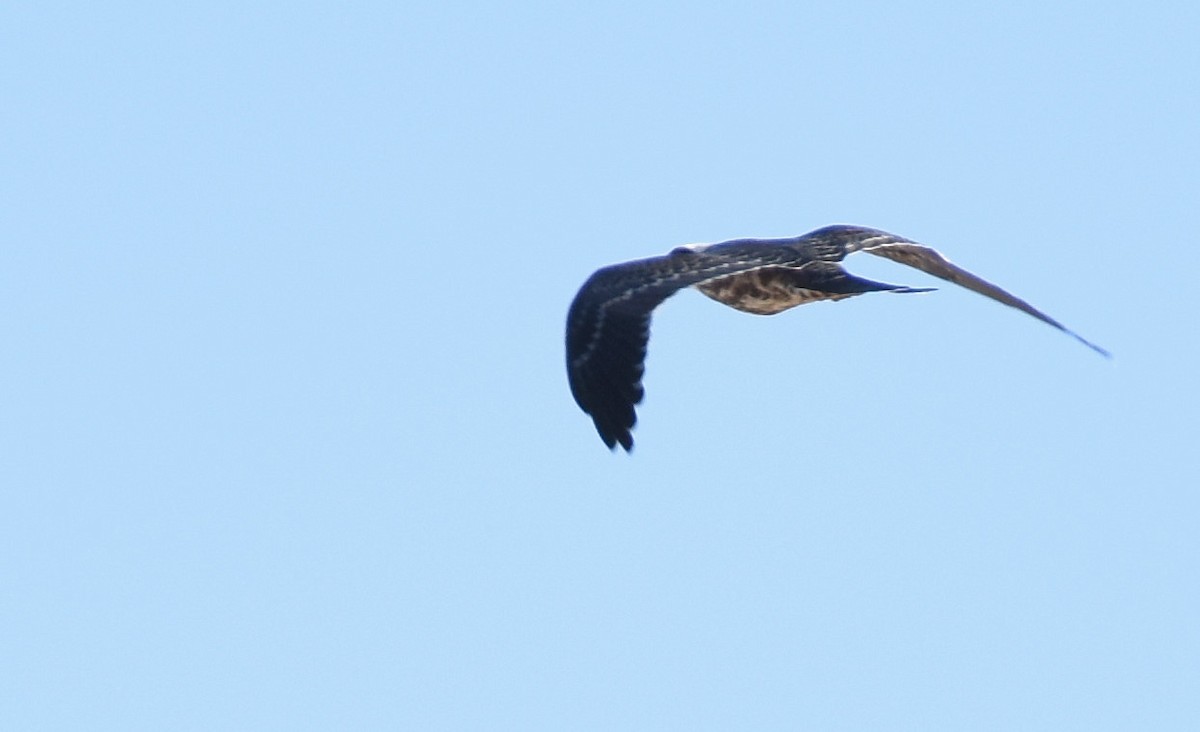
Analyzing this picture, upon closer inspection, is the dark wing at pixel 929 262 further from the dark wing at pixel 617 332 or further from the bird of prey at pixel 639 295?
the dark wing at pixel 617 332

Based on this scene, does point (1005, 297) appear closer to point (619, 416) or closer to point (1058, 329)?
point (1058, 329)

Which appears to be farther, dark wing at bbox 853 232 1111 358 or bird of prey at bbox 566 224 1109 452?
dark wing at bbox 853 232 1111 358

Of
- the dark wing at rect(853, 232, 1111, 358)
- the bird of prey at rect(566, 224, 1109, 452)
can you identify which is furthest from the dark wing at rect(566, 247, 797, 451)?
the dark wing at rect(853, 232, 1111, 358)

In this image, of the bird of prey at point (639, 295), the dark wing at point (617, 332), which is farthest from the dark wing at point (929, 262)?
the dark wing at point (617, 332)

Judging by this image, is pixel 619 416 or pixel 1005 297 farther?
pixel 1005 297

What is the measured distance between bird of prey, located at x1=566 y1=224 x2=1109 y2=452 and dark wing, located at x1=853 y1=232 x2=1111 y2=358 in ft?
0.12

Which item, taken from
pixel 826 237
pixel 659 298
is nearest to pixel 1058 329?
pixel 826 237

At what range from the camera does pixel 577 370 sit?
15875 millimetres

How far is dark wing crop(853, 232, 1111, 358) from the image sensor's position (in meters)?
18.8

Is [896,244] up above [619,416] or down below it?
above

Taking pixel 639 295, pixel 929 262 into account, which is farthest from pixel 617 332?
pixel 929 262

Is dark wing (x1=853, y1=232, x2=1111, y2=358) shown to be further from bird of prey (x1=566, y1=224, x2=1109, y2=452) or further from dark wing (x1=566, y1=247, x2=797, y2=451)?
dark wing (x1=566, y1=247, x2=797, y2=451)

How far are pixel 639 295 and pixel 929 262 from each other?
5.13 m

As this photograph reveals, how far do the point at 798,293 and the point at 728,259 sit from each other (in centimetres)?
239
